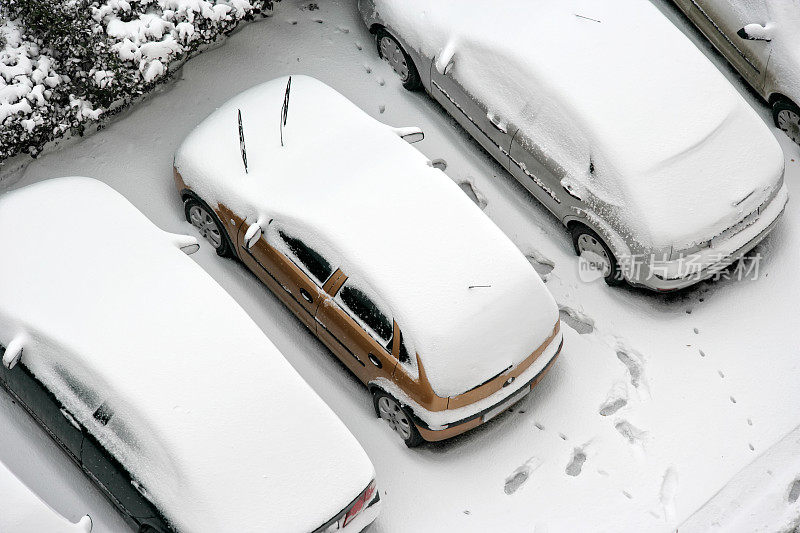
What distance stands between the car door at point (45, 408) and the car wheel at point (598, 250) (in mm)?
4025

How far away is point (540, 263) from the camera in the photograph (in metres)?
7.86

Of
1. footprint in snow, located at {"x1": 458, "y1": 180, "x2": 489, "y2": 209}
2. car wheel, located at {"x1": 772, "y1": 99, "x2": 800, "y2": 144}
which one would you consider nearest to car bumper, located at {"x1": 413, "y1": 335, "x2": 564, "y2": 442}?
footprint in snow, located at {"x1": 458, "y1": 180, "x2": 489, "y2": 209}

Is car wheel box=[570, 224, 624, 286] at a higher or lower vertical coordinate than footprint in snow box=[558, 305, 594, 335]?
higher

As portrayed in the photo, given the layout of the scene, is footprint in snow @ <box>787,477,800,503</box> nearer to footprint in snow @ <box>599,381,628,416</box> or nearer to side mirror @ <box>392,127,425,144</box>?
footprint in snow @ <box>599,381,628,416</box>

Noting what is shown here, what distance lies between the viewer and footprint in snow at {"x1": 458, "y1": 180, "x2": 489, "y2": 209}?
809cm

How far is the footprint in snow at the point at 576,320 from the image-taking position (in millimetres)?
7594

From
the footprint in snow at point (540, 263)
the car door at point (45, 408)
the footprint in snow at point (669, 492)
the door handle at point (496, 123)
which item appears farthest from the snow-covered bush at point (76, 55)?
the footprint in snow at point (669, 492)

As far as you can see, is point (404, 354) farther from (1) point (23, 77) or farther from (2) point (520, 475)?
(1) point (23, 77)

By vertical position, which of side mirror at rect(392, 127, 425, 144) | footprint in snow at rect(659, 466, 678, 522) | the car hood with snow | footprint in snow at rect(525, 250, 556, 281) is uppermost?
the car hood with snow

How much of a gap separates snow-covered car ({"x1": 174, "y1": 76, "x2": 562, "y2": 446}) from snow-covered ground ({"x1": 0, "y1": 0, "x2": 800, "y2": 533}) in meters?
0.32

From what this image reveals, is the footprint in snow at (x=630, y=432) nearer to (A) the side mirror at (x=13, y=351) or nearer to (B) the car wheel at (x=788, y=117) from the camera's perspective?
(B) the car wheel at (x=788, y=117)

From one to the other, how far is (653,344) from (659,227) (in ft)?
3.02

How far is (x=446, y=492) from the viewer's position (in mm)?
6738

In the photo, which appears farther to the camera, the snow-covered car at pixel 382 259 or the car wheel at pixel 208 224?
the car wheel at pixel 208 224
